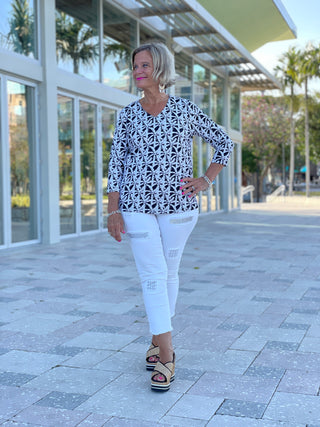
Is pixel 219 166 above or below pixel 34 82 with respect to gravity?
below

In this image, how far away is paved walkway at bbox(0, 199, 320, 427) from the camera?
276 centimetres

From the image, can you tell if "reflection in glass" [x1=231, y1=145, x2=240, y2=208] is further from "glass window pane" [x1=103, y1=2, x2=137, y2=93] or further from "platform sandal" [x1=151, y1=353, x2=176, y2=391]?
"platform sandal" [x1=151, y1=353, x2=176, y2=391]

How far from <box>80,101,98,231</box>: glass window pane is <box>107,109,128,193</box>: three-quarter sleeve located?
8500 millimetres

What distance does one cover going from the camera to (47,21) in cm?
995

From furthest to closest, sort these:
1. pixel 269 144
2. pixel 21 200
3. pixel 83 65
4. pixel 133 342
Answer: pixel 269 144 < pixel 83 65 < pixel 21 200 < pixel 133 342

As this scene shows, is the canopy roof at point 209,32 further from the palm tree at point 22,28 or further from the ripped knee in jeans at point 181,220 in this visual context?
the ripped knee in jeans at point 181,220

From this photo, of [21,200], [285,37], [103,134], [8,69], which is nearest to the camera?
[8,69]

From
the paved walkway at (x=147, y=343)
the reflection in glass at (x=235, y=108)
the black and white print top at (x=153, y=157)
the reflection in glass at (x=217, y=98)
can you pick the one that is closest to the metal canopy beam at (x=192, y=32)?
the reflection in glass at (x=217, y=98)

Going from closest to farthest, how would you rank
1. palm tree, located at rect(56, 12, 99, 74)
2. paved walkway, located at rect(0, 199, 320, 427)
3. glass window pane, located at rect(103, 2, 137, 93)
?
paved walkway, located at rect(0, 199, 320, 427) → palm tree, located at rect(56, 12, 99, 74) → glass window pane, located at rect(103, 2, 137, 93)

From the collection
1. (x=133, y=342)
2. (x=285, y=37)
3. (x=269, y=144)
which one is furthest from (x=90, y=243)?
(x=269, y=144)

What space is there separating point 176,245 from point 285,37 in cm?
2016

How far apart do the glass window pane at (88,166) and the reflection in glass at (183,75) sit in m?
4.84

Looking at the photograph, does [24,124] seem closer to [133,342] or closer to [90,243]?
[90,243]

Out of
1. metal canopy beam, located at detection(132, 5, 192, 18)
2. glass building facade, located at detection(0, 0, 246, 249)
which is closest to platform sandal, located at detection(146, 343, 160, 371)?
glass building facade, located at detection(0, 0, 246, 249)
